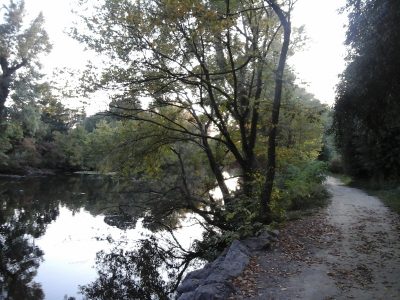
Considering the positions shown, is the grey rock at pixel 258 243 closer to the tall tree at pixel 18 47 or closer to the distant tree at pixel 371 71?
the distant tree at pixel 371 71

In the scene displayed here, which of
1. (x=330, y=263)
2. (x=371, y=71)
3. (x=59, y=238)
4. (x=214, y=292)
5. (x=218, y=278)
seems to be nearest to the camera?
(x=214, y=292)

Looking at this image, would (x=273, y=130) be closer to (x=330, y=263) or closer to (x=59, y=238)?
(x=330, y=263)

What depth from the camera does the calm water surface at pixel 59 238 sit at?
10.6 meters

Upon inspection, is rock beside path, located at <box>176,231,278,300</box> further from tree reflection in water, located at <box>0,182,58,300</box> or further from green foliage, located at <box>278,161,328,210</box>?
green foliage, located at <box>278,161,328,210</box>

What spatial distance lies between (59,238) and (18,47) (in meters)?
21.7

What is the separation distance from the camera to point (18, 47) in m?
31.2

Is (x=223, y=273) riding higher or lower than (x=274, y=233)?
lower

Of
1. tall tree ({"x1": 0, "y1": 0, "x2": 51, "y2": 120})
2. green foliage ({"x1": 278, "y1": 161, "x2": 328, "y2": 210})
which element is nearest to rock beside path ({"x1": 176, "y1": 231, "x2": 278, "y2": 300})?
green foliage ({"x1": 278, "y1": 161, "x2": 328, "y2": 210})

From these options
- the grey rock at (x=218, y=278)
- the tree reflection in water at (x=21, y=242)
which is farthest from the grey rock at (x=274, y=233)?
the tree reflection in water at (x=21, y=242)

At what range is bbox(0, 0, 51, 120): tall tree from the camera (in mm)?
31219

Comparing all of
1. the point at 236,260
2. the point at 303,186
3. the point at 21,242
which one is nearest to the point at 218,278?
the point at 236,260

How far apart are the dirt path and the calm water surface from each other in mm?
5176

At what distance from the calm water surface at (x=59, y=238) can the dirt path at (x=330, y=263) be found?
5.18 meters

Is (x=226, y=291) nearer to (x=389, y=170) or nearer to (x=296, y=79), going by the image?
(x=296, y=79)
